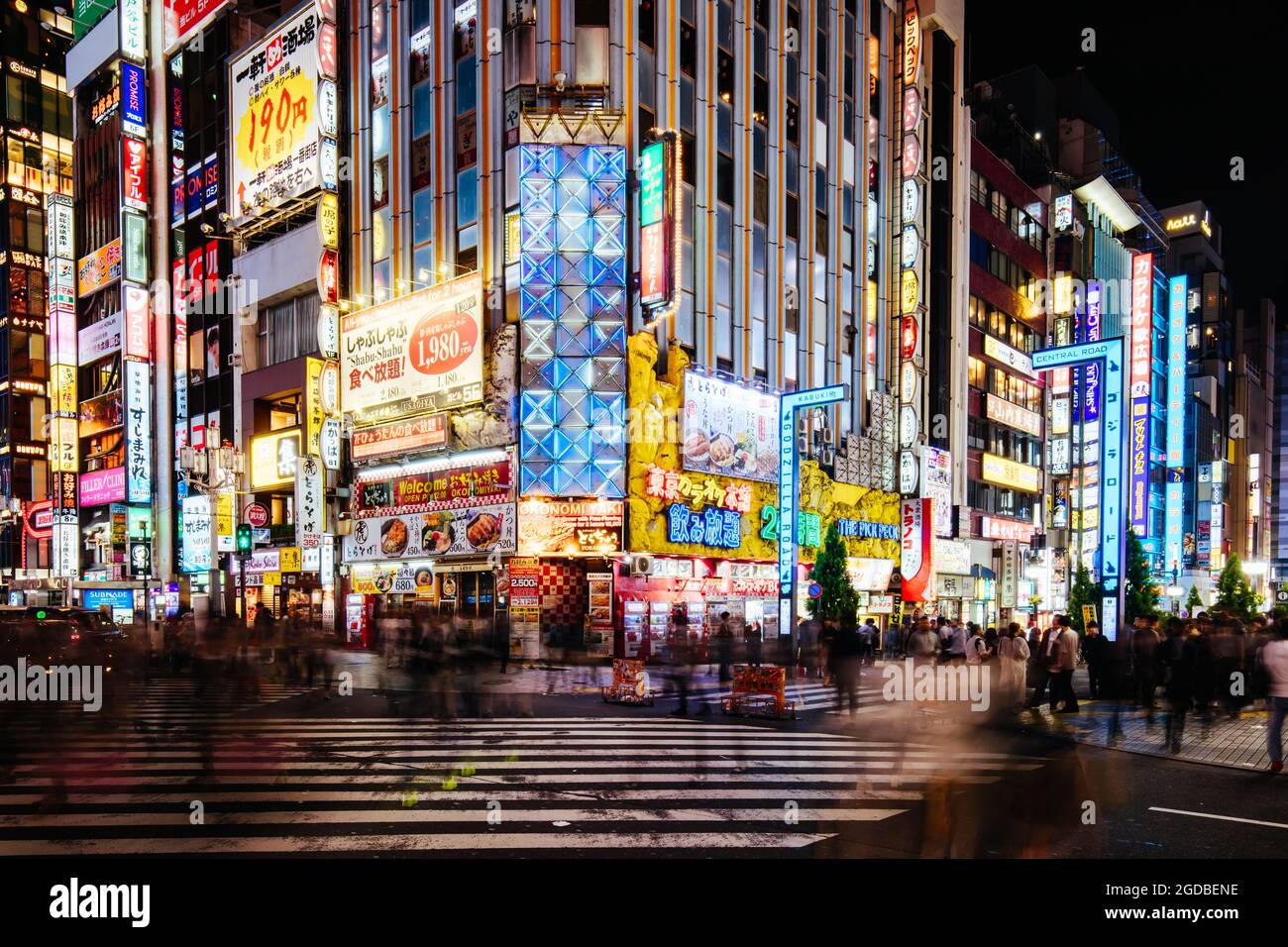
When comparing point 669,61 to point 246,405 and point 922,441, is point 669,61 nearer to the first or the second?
point 922,441

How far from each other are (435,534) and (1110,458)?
2113 cm

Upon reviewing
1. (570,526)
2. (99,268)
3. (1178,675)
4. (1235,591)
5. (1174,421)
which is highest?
(99,268)

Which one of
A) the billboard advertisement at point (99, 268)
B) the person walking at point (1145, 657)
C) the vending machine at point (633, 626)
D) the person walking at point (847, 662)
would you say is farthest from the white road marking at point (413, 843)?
the billboard advertisement at point (99, 268)

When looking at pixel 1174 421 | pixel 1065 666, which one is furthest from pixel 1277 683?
pixel 1174 421

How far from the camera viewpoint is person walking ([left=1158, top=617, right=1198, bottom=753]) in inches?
643

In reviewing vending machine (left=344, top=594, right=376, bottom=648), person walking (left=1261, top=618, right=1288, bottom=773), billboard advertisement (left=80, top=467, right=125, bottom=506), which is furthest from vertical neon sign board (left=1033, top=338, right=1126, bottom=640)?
billboard advertisement (left=80, top=467, right=125, bottom=506)

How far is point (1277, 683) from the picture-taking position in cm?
1225

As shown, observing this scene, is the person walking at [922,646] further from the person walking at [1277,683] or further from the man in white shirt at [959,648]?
the person walking at [1277,683]

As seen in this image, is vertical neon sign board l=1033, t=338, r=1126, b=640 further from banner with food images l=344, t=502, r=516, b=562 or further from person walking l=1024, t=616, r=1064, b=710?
banner with food images l=344, t=502, r=516, b=562

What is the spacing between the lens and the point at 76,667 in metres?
20.3

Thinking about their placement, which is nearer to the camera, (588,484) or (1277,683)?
(1277,683)

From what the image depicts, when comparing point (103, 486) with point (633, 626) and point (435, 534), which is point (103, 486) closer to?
point (435, 534)

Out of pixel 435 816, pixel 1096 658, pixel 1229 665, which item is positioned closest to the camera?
pixel 435 816
